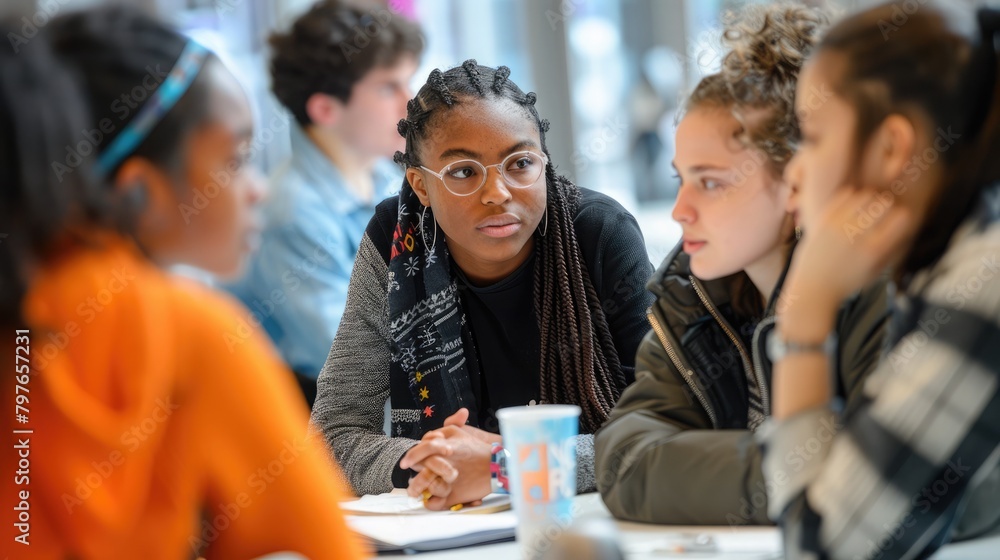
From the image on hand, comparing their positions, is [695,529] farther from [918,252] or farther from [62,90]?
[62,90]

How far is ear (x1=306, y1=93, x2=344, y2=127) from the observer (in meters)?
3.57

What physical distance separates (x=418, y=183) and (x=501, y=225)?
25 centimetres

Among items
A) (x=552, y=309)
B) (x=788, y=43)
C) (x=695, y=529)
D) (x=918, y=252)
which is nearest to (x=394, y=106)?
(x=552, y=309)

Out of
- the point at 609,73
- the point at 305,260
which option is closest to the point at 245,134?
the point at 305,260

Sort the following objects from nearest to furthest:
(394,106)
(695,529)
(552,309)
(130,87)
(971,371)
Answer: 1. (971,371)
2. (130,87)
3. (695,529)
4. (552,309)
5. (394,106)

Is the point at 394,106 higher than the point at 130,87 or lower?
higher

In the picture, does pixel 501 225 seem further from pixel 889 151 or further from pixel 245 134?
pixel 889 151

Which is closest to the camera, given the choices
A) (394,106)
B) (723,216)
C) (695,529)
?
(695,529)

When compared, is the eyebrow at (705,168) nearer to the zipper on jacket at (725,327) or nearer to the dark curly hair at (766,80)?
the dark curly hair at (766,80)

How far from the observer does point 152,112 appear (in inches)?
43.9

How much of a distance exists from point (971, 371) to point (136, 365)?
2.69 feet

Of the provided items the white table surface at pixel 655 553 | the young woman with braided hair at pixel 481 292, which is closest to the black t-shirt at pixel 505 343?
the young woman with braided hair at pixel 481 292

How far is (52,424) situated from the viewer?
1031 millimetres

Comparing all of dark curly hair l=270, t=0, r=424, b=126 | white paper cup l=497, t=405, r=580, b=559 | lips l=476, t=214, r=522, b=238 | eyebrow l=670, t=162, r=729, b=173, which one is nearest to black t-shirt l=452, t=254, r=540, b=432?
lips l=476, t=214, r=522, b=238
